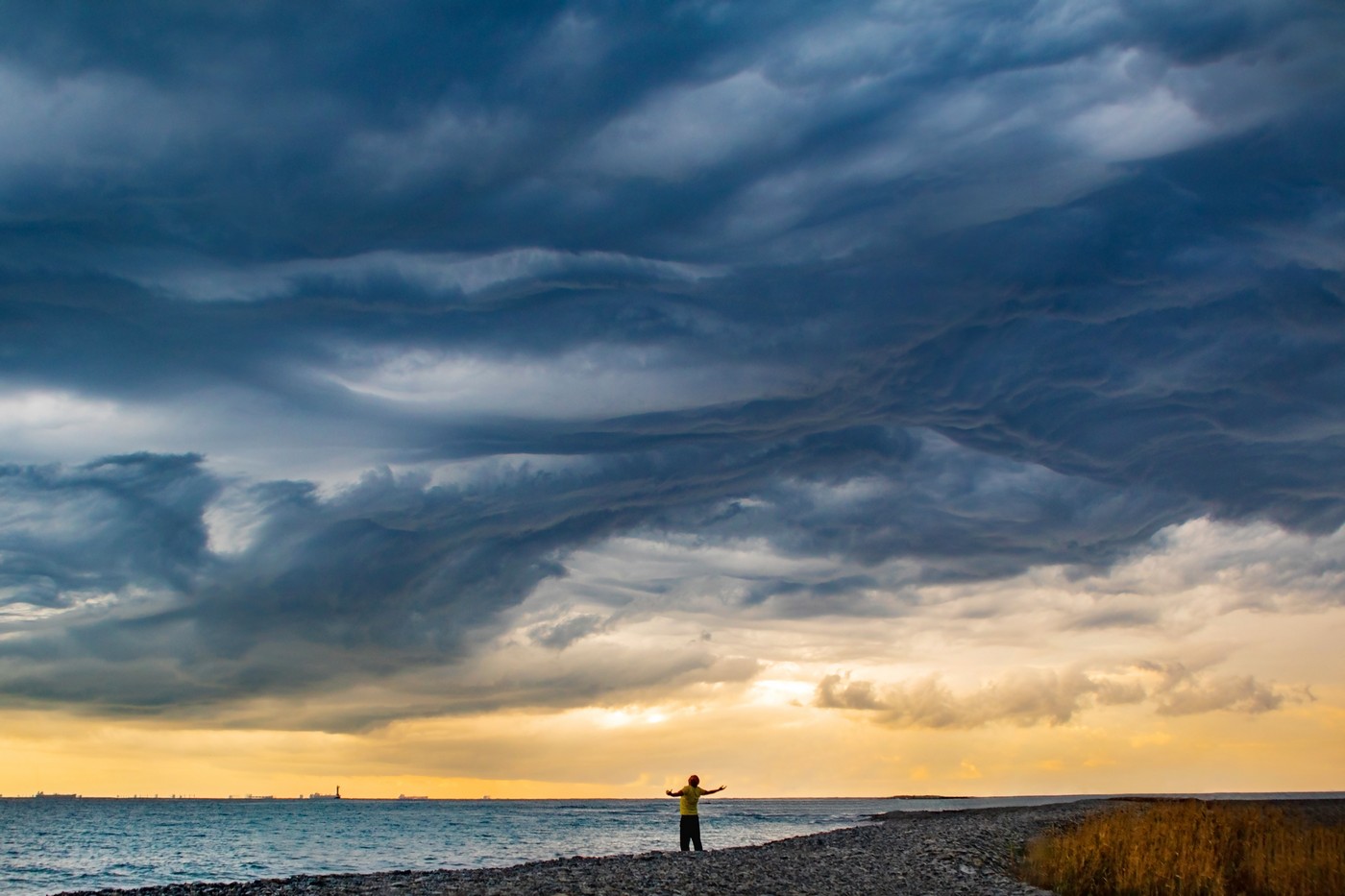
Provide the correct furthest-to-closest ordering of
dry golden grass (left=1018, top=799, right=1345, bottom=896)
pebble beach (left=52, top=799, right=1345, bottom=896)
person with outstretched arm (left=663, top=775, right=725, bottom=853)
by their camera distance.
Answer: person with outstretched arm (left=663, top=775, right=725, bottom=853), dry golden grass (left=1018, top=799, right=1345, bottom=896), pebble beach (left=52, top=799, right=1345, bottom=896)

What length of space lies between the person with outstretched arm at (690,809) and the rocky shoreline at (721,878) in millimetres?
962

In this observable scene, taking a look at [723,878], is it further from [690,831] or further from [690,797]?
[690,831]

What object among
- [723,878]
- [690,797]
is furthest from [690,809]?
[723,878]

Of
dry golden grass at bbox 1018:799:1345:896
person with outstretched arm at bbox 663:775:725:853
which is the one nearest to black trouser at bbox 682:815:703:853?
person with outstretched arm at bbox 663:775:725:853

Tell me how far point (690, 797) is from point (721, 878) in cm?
772

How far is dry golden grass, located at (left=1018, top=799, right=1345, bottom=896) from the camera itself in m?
23.6

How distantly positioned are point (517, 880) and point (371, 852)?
3865 cm

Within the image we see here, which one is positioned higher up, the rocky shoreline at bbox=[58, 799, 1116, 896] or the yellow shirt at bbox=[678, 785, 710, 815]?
the yellow shirt at bbox=[678, 785, 710, 815]

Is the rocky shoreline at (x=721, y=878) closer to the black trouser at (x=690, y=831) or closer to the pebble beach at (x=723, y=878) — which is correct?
the pebble beach at (x=723, y=878)

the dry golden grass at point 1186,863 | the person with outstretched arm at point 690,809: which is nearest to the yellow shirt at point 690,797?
the person with outstretched arm at point 690,809

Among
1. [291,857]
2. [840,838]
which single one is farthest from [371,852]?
[840,838]

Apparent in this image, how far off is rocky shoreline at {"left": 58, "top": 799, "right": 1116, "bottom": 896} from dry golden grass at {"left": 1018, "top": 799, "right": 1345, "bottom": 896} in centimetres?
165

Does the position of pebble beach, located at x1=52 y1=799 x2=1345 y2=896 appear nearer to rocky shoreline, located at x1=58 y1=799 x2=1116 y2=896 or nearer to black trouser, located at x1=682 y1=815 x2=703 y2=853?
rocky shoreline, located at x1=58 y1=799 x2=1116 y2=896

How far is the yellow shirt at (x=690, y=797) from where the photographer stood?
3123 cm
